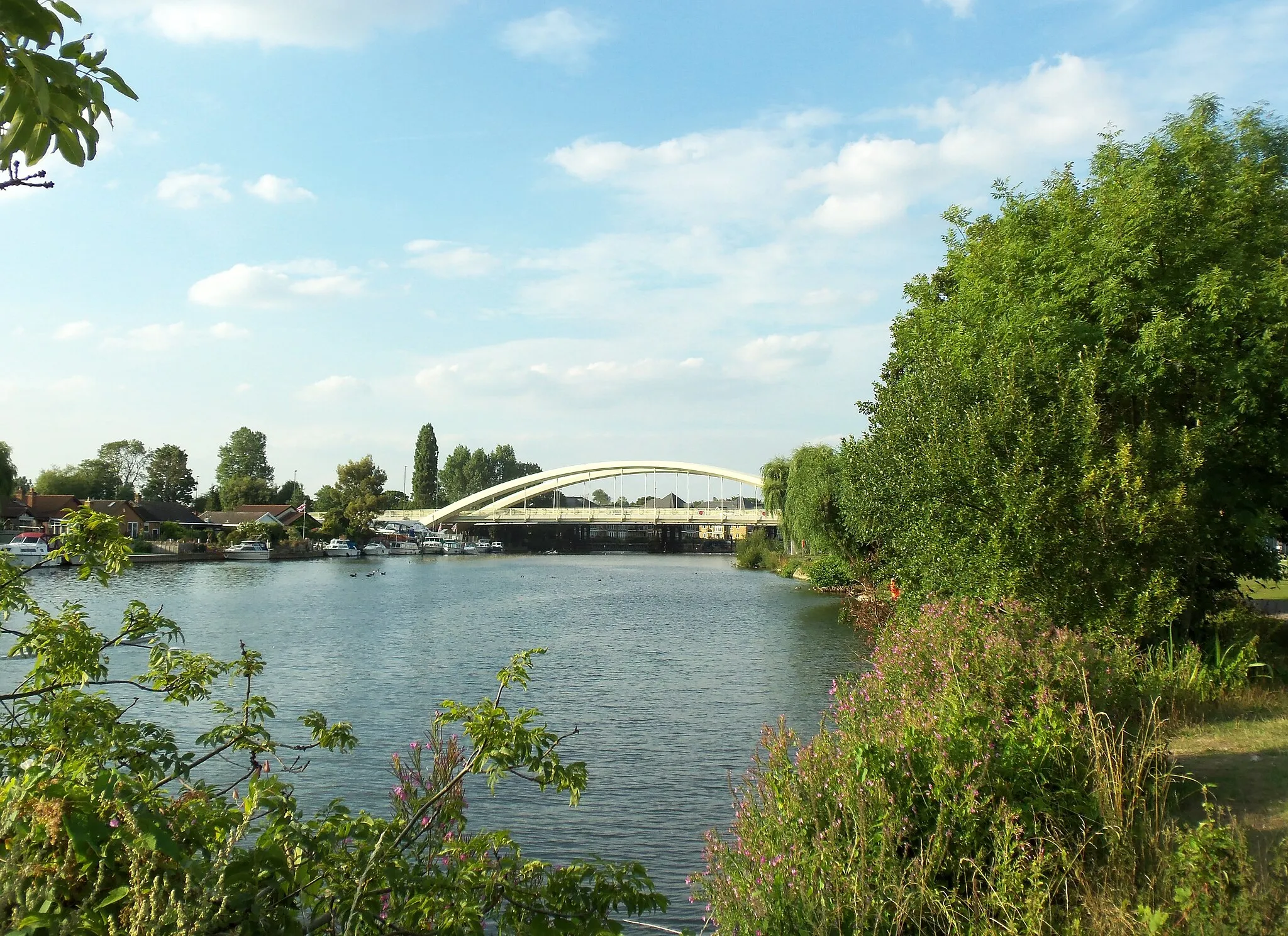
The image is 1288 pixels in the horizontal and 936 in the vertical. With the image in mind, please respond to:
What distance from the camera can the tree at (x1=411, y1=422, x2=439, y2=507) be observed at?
11769 centimetres

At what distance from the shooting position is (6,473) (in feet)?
149

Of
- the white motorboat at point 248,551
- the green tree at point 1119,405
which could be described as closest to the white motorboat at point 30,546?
the white motorboat at point 248,551

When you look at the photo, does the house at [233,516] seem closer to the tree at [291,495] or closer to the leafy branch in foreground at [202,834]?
the tree at [291,495]

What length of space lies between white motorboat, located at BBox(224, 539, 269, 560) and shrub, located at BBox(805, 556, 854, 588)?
4499 centimetres

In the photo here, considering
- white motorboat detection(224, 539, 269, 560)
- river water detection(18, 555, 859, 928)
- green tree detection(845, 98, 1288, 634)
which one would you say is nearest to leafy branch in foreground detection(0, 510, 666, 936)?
river water detection(18, 555, 859, 928)

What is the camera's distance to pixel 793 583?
153ft

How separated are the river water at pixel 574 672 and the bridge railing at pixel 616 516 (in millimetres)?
51362

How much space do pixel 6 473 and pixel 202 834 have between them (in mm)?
51555

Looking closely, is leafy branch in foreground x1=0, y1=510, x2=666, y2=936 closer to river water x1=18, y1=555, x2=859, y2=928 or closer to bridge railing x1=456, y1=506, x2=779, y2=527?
river water x1=18, y1=555, x2=859, y2=928

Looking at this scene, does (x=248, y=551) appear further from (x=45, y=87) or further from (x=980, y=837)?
(x=45, y=87)

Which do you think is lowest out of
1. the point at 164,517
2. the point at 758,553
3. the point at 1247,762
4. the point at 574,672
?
the point at 574,672

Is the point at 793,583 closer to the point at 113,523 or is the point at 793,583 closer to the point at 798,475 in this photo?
the point at 798,475

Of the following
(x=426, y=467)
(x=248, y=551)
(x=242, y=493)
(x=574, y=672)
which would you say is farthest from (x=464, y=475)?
(x=574, y=672)

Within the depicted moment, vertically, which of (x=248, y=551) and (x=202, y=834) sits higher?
(x=202, y=834)
